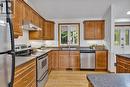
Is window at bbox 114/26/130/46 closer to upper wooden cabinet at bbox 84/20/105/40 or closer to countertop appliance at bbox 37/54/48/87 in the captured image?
upper wooden cabinet at bbox 84/20/105/40

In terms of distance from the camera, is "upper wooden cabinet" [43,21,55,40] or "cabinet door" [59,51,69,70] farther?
"upper wooden cabinet" [43,21,55,40]

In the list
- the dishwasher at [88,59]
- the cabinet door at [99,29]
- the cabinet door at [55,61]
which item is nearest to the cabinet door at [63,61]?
the cabinet door at [55,61]

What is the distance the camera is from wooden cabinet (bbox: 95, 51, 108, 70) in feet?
22.0

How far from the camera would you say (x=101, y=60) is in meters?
6.71

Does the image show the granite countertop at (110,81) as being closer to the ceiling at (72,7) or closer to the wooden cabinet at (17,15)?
the wooden cabinet at (17,15)

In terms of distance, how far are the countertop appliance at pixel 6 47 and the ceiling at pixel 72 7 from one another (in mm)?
4717

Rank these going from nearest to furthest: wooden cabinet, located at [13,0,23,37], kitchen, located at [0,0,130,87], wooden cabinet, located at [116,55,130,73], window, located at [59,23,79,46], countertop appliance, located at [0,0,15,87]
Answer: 1. countertop appliance, located at [0,0,15,87]
2. wooden cabinet, located at [13,0,23,37]
3. wooden cabinet, located at [116,55,130,73]
4. kitchen, located at [0,0,130,87]
5. window, located at [59,23,79,46]

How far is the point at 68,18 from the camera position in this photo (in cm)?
770

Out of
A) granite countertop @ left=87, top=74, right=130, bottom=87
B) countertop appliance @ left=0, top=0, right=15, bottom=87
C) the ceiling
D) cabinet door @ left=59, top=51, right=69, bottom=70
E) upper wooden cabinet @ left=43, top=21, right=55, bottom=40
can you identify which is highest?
the ceiling

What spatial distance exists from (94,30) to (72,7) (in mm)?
1467

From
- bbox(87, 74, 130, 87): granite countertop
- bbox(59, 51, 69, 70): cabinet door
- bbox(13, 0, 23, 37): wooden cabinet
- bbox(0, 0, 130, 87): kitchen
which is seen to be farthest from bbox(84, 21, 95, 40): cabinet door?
bbox(87, 74, 130, 87): granite countertop

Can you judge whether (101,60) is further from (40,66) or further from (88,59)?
(40,66)

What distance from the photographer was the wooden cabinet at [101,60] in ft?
22.0

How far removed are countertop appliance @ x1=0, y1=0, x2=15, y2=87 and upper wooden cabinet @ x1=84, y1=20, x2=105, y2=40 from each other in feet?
19.1
